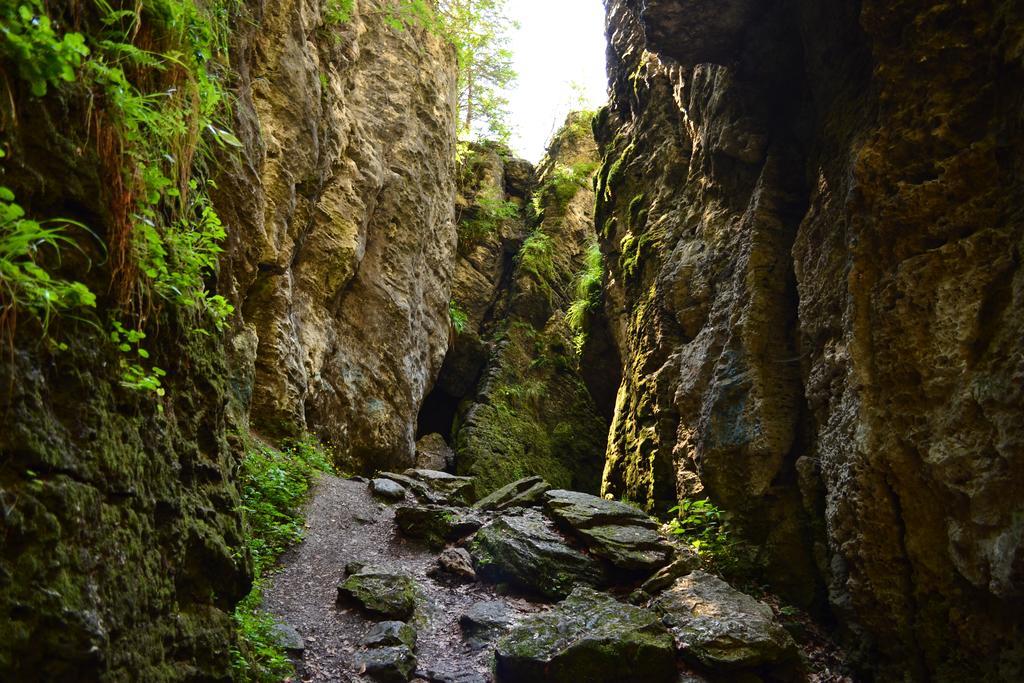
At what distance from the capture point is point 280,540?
7.11m

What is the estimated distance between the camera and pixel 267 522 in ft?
23.6

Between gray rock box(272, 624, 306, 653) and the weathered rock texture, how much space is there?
10.9 m

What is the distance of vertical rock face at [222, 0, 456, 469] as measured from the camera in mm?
9820

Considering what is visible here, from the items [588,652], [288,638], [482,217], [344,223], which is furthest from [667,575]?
[482,217]

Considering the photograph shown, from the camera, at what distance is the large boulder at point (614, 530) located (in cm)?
786

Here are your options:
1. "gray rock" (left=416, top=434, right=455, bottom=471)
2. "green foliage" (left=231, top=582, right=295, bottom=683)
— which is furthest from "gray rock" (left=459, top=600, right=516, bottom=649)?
"gray rock" (left=416, top=434, right=455, bottom=471)

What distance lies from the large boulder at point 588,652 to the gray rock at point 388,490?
176 inches

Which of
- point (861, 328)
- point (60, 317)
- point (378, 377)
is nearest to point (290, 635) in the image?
point (60, 317)

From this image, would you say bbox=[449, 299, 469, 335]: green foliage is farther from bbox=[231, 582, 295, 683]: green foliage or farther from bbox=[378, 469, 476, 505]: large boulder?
bbox=[231, 582, 295, 683]: green foliage

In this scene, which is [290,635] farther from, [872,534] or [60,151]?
[872,534]

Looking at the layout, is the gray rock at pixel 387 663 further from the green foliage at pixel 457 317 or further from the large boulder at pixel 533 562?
the green foliage at pixel 457 317

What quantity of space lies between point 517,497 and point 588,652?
15.8 ft

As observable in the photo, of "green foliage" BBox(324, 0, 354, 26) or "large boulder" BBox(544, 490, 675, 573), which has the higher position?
"green foliage" BBox(324, 0, 354, 26)

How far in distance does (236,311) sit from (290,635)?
3.67 m
